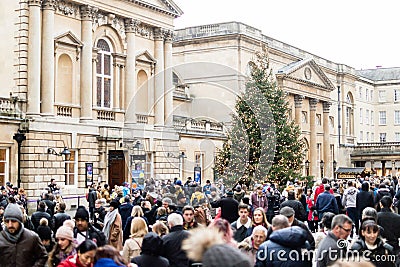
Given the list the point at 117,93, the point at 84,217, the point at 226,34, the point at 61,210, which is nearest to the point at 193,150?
the point at 117,93

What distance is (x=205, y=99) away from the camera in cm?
4922

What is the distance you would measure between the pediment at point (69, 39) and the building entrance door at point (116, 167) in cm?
598

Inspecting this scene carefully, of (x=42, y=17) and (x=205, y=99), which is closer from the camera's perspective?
(x=42, y=17)

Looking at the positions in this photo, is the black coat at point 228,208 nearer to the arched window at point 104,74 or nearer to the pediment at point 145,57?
the arched window at point 104,74

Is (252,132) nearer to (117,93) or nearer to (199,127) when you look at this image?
(117,93)

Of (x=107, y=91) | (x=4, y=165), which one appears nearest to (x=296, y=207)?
(x=4, y=165)

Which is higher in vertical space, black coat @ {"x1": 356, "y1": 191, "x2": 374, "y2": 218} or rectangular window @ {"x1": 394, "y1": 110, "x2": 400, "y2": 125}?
rectangular window @ {"x1": 394, "y1": 110, "x2": 400, "y2": 125}

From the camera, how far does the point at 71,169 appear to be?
30.8 meters

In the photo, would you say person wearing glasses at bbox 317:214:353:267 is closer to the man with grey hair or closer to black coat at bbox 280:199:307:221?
the man with grey hair

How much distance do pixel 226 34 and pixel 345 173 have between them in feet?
48.8

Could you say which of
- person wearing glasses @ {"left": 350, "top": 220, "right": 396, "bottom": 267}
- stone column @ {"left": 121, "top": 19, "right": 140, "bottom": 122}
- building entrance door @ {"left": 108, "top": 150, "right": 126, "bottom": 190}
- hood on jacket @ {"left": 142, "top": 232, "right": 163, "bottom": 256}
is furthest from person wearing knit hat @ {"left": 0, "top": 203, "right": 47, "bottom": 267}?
stone column @ {"left": 121, "top": 19, "right": 140, "bottom": 122}

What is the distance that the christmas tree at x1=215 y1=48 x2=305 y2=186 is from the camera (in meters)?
31.0

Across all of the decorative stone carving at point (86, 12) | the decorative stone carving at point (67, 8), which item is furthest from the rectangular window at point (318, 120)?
the decorative stone carving at point (67, 8)

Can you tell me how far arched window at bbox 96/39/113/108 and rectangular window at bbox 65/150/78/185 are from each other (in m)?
4.09
